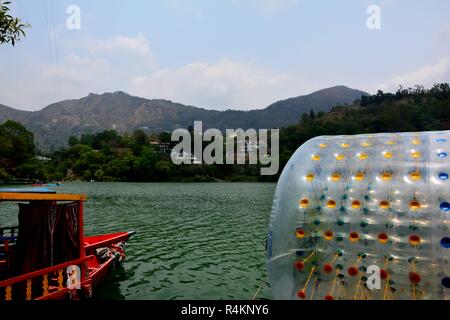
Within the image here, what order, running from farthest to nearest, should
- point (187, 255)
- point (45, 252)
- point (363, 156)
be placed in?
point (187, 255) < point (45, 252) < point (363, 156)

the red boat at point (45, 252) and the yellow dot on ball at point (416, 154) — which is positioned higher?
the yellow dot on ball at point (416, 154)

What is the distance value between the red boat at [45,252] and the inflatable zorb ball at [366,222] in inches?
240

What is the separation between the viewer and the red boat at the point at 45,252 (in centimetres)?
837

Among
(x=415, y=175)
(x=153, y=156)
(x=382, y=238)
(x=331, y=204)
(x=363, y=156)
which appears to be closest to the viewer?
(x=382, y=238)

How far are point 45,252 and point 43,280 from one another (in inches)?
26.5

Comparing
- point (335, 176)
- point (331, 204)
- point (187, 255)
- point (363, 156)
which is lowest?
point (187, 255)

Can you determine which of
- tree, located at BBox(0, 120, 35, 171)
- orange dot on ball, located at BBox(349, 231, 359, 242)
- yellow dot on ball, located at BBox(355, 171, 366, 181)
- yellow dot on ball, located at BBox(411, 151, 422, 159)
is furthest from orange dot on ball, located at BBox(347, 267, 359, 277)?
tree, located at BBox(0, 120, 35, 171)

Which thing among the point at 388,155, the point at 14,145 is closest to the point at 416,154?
the point at 388,155

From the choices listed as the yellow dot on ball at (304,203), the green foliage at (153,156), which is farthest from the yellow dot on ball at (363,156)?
the green foliage at (153,156)

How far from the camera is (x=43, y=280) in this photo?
28.5 feet

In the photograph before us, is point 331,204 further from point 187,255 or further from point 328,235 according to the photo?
point 187,255

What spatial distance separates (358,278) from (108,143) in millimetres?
141499

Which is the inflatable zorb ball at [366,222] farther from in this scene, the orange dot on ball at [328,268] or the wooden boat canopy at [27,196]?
the wooden boat canopy at [27,196]
